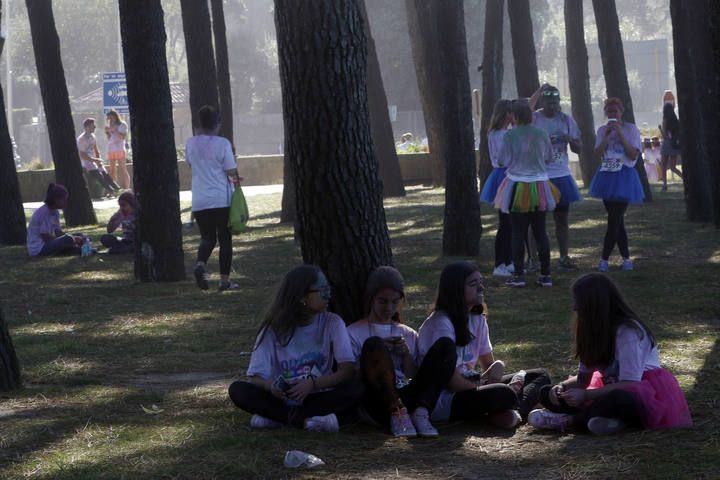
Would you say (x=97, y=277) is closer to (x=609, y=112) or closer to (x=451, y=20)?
(x=451, y=20)

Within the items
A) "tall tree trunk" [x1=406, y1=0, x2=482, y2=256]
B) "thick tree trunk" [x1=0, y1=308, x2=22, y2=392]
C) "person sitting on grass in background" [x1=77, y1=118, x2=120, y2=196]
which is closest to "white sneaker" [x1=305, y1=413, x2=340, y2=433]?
"thick tree trunk" [x1=0, y1=308, x2=22, y2=392]

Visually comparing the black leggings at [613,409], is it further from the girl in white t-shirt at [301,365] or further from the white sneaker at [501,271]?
the white sneaker at [501,271]

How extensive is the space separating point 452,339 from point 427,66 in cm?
1932

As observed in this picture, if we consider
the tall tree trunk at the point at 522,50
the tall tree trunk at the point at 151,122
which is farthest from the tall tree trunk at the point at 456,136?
the tall tree trunk at the point at 522,50

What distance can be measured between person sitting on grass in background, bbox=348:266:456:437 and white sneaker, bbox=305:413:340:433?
0.73 feet

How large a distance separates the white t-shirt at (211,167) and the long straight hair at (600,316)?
586 centimetres

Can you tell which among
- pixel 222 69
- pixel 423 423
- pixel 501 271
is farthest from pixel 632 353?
pixel 222 69

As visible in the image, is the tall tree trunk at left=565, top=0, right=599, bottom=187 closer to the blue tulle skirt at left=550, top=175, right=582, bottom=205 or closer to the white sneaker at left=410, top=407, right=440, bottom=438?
the blue tulle skirt at left=550, top=175, right=582, bottom=205

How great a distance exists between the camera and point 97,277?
1444cm

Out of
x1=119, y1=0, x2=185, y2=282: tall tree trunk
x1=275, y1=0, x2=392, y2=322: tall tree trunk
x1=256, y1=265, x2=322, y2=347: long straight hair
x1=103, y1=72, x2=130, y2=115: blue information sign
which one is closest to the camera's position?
x1=256, y1=265, x2=322, y2=347: long straight hair

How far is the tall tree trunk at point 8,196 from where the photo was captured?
18.1m

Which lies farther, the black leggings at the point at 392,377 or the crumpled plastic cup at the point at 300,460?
the black leggings at the point at 392,377

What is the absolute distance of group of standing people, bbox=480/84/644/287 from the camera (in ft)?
38.3

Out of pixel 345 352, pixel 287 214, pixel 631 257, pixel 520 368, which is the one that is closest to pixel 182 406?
pixel 345 352
